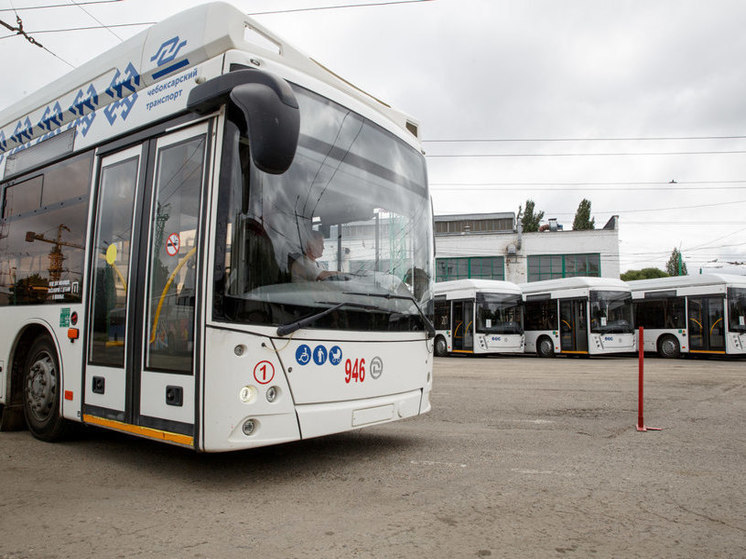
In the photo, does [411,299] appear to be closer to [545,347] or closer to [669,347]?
[545,347]

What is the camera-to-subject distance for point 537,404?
9.22m

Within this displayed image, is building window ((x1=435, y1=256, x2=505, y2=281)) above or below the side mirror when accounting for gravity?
above

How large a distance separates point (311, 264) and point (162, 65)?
220cm

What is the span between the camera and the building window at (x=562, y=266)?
41156 mm

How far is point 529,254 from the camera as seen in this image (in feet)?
139

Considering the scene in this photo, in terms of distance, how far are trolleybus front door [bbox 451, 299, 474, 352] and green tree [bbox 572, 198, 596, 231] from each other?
3398cm

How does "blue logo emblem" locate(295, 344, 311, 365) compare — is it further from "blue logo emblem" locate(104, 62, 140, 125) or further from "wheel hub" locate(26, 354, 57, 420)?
"wheel hub" locate(26, 354, 57, 420)

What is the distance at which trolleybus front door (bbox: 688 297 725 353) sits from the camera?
2109cm

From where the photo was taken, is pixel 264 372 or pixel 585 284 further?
pixel 585 284

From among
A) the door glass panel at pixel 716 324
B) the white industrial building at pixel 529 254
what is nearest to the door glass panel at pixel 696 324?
the door glass panel at pixel 716 324

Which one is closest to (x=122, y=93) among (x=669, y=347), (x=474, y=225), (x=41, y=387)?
(x=41, y=387)

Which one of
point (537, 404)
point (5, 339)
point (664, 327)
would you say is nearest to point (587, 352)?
point (664, 327)

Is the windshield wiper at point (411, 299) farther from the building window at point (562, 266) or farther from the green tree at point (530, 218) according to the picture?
the green tree at point (530, 218)

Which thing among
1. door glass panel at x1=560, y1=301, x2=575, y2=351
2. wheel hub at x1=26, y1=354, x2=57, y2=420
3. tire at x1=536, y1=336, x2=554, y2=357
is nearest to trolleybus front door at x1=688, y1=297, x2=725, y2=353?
door glass panel at x1=560, y1=301, x2=575, y2=351
